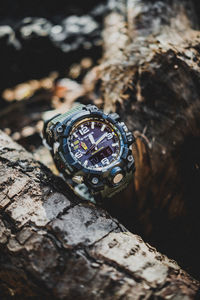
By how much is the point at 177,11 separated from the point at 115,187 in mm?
2250

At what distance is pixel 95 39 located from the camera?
12.1ft

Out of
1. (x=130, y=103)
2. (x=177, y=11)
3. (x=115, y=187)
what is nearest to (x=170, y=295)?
Result: (x=115, y=187)

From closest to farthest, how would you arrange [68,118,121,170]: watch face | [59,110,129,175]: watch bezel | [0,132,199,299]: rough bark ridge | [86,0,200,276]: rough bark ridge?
[0,132,199,299]: rough bark ridge, [59,110,129,175]: watch bezel, [68,118,121,170]: watch face, [86,0,200,276]: rough bark ridge

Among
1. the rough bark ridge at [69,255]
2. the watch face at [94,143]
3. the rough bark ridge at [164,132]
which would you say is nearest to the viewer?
the rough bark ridge at [69,255]

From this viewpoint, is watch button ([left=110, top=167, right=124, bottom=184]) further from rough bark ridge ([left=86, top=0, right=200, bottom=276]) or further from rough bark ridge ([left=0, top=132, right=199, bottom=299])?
rough bark ridge ([left=86, top=0, right=200, bottom=276])

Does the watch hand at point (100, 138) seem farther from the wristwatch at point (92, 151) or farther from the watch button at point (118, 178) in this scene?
the watch button at point (118, 178)

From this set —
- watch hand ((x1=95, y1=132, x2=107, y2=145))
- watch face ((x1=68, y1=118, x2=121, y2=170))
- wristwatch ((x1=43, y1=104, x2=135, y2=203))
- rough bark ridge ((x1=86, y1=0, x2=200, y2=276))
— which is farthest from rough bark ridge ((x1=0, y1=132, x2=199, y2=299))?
rough bark ridge ((x1=86, y1=0, x2=200, y2=276))

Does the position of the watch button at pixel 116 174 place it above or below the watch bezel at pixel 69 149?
below

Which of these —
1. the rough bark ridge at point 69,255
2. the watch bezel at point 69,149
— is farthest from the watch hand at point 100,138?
the rough bark ridge at point 69,255

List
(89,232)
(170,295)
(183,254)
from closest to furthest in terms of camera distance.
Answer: (170,295) → (89,232) → (183,254)

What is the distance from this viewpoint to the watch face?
2082 mm

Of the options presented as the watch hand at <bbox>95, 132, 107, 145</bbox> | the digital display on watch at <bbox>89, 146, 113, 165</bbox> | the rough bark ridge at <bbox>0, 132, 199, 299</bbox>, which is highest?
the watch hand at <bbox>95, 132, 107, 145</bbox>

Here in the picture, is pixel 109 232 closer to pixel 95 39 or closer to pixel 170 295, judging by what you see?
pixel 170 295

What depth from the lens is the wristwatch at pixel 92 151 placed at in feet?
6.58
